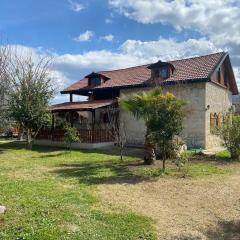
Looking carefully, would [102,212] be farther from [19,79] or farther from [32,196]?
[19,79]

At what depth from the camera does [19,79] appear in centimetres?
2541

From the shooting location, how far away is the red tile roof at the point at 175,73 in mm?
25734

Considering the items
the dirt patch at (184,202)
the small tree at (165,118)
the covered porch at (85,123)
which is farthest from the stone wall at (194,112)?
the dirt patch at (184,202)

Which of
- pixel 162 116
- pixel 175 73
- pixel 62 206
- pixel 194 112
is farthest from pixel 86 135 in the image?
pixel 62 206

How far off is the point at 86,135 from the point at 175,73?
7499 mm

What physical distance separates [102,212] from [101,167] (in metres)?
6.76

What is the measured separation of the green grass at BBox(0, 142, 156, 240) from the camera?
7.91 meters

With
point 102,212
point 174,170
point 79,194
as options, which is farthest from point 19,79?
point 102,212

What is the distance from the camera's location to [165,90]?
2658 cm

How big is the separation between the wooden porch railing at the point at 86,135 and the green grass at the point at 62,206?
29.1 feet

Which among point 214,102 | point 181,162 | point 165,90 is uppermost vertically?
point 165,90

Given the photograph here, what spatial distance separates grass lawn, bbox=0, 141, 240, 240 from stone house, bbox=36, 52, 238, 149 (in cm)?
868

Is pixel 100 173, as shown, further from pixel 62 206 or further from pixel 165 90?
pixel 165 90

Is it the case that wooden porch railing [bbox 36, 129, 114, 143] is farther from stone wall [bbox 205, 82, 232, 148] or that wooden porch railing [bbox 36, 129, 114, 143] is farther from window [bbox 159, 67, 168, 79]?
stone wall [bbox 205, 82, 232, 148]
